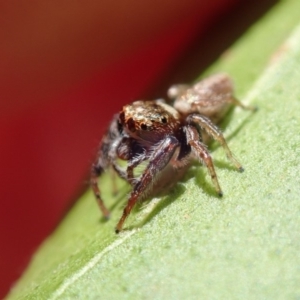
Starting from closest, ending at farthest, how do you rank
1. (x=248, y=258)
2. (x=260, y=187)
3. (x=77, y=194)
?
(x=248, y=258) → (x=260, y=187) → (x=77, y=194)

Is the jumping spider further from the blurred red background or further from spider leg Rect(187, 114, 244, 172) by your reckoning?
the blurred red background

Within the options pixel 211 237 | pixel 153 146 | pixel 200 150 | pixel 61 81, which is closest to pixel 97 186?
pixel 153 146

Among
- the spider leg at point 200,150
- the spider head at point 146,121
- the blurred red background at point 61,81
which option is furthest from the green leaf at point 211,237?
the blurred red background at point 61,81

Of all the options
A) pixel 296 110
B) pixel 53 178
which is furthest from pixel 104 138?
pixel 53 178

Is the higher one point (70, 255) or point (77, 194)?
point (70, 255)

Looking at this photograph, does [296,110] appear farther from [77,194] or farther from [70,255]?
[77,194]

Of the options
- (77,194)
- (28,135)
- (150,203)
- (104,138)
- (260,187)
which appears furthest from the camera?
(28,135)

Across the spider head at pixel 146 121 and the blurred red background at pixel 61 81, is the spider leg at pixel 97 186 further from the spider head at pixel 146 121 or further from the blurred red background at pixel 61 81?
the blurred red background at pixel 61 81
